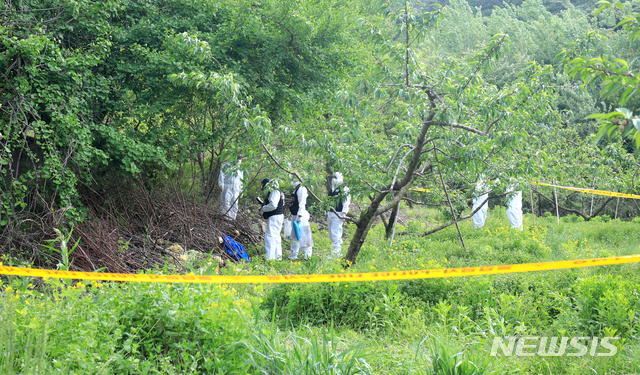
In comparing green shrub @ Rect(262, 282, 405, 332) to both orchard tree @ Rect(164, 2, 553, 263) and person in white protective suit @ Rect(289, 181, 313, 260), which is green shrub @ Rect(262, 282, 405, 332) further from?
person in white protective suit @ Rect(289, 181, 313, 260)

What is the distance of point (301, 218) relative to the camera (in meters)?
8.94

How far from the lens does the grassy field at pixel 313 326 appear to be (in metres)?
2.84

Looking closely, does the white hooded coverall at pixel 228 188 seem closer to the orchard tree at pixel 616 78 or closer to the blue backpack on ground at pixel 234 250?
the blue backpack on ground at pixel 234 250

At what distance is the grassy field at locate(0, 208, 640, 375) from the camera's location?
2.84m

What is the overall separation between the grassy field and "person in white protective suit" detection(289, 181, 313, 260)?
340 cm

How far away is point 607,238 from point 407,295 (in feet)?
23.3

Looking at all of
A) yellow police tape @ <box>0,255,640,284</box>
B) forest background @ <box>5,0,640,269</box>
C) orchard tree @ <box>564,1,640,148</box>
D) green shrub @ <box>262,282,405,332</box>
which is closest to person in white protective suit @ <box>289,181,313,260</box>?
forest background @ <box>5,0,640,269</box>

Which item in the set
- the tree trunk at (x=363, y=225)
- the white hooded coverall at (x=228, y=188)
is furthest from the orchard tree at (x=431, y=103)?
the white hooded coverall at (x=228, y=188)

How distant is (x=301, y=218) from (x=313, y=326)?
4.67 meters

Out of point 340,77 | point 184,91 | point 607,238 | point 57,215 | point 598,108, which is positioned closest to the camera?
point 57,215

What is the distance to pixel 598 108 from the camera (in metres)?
21.2

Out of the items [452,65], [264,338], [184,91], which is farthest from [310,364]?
[184,91]

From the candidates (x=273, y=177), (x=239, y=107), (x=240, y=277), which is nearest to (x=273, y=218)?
(x=273, y=177)

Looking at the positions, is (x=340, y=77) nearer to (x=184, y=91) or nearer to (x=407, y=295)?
(x=184, y=91)
